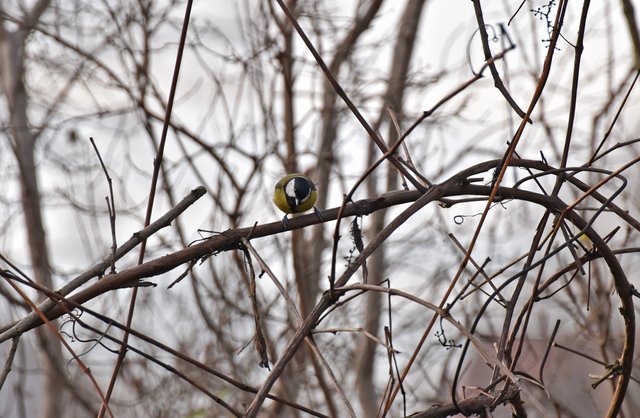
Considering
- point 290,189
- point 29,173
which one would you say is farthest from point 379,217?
point 29,173

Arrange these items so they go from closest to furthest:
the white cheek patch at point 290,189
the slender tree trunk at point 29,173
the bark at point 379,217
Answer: the white cheek patch at point 290,189 < the bark at point 379,217 < the slender tree trunk at point 29,173

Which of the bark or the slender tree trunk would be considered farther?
the slender tree trunk

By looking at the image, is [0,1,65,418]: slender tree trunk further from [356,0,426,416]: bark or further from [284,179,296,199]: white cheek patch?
[284,179,296,199]: white cheek patch

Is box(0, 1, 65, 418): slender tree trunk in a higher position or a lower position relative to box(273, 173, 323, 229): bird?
higher

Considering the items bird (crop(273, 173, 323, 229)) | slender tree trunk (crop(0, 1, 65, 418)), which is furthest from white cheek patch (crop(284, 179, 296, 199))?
slender tree trunk (crop(0, 1, 65, 418))

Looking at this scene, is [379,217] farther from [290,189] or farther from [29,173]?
[29,173]

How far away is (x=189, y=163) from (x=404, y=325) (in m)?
1.51

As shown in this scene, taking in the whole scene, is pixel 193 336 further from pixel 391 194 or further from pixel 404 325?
pixel 391 194

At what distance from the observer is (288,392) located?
9.16ft

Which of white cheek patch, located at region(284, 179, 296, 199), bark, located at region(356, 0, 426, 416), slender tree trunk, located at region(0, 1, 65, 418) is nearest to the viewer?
white cheek patch, located at region(284, 179, 296, 199)

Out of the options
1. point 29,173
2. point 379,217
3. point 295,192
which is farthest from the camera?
point 29,173

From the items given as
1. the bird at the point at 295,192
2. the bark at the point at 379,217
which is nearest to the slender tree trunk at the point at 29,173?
the bark at the point at 379,217

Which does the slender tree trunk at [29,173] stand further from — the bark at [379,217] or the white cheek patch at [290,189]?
the white cheek patch at [290,189]

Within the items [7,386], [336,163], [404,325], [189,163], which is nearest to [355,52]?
[336,163]
